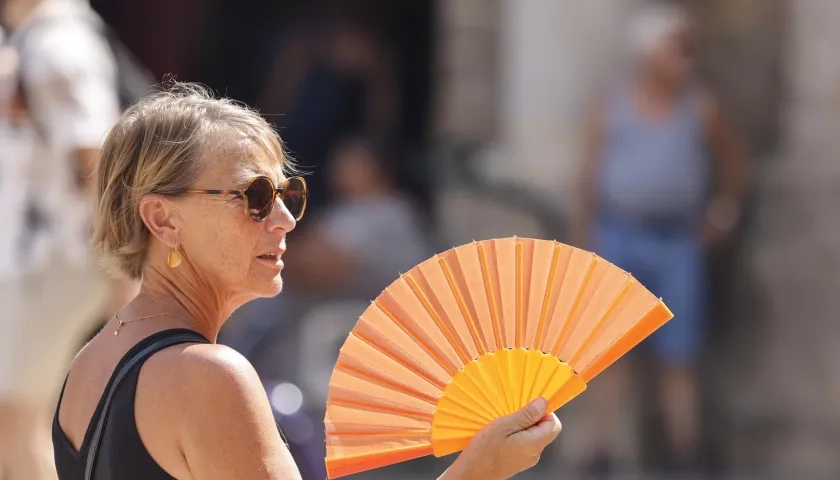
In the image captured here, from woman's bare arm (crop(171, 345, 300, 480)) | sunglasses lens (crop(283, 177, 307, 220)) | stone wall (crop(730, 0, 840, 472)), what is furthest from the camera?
stone wall (crop(730, 0, 840, 472))

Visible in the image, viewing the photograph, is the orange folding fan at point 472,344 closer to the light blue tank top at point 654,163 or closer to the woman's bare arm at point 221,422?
the woman's bare arm at point 221,422

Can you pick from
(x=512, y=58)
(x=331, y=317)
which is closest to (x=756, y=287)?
(x=512, y=58)

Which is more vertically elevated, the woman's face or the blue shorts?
the woman's face

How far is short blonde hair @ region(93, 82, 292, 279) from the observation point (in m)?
2.37

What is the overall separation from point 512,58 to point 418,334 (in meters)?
4.93

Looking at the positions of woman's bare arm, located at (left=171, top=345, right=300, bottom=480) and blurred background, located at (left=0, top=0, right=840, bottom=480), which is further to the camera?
blurred background, located at (left=0, top=0, right=840, bottom=480)

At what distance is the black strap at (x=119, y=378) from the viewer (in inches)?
90.0

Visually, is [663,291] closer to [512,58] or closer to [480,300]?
[512,58]

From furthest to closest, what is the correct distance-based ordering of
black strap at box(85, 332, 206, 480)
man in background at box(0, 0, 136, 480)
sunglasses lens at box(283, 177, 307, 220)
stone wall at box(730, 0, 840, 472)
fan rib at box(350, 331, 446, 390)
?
stone wall at box(730, 0, 840, 472) < man in background at box(0, 0, 136, 480) < sunglasses lens at box(283, 177, 307, 220) < fan rib at box(350, 331, 446, 390) < black strap at box(85, 332, 206, 480)

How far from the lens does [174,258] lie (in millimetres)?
2422

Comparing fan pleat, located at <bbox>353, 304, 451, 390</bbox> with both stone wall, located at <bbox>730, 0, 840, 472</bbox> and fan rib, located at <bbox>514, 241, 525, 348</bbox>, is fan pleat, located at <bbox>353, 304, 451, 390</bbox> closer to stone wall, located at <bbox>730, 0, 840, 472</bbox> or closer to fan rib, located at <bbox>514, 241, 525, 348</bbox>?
fan rib, located at <bbox>514, 241, 525, 348</bbox>

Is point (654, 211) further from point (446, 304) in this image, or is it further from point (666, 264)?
point (446, 304)

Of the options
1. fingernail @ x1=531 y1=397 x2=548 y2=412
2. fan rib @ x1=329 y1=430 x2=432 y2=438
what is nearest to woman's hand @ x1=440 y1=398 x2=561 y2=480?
fingernail @ x1=531 y1=397 x2=548 y2=412

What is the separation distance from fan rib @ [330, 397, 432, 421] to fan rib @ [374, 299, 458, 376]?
90 millimetres
